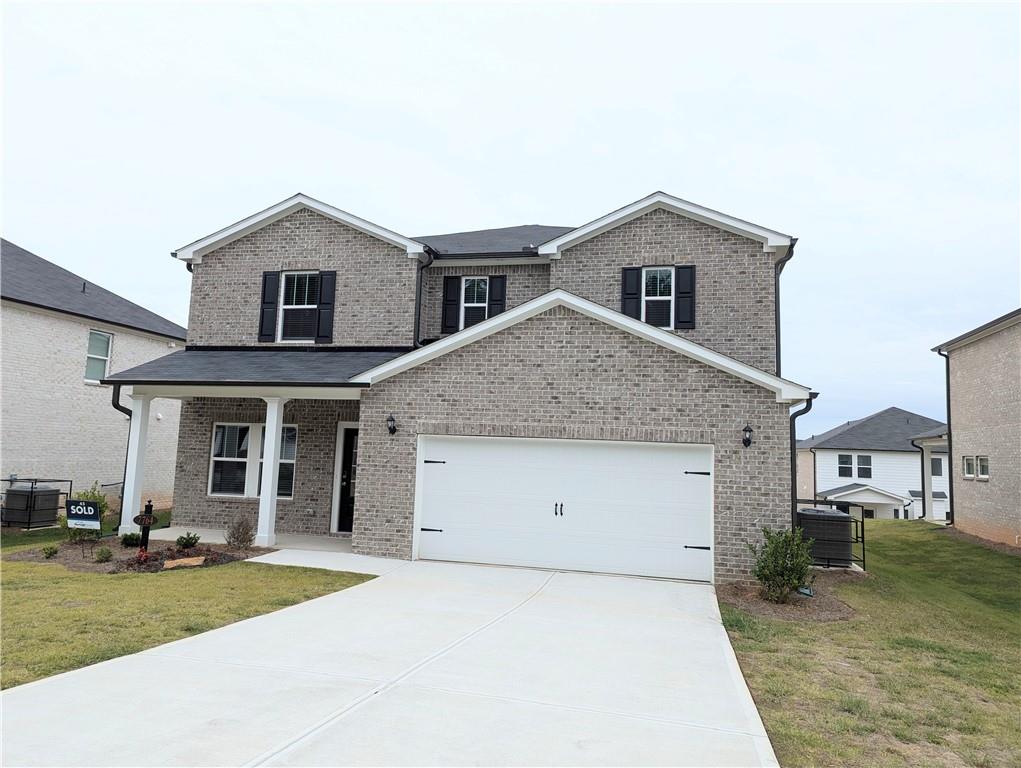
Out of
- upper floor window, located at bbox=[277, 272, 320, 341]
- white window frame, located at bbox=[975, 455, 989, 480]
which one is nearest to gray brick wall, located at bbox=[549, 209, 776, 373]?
upper floor window, located at bbox=[277, 272, 320, 341]

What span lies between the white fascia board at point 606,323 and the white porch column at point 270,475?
7.04 ft

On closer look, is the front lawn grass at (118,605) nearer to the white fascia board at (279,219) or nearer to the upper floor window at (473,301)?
the upper floor window at (473,301)

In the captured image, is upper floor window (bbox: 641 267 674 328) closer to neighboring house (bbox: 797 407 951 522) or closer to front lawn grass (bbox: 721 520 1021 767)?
front lawn grass (bbox: 721 520 1021 767)

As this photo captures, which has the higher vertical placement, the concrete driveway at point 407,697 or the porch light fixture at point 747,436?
the porch light fixture at point 747,436

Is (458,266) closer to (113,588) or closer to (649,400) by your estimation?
(649,400)

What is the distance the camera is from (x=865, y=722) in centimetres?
516

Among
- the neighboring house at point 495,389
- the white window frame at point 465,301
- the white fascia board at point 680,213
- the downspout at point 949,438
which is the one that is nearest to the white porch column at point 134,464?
the neighboring house at point 495,389

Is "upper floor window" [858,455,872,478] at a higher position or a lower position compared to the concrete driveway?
higher

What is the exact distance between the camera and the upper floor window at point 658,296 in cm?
1434

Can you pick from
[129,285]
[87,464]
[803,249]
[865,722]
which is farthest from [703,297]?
[129,285]

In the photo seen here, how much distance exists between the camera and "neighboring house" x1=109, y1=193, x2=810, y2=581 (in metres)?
11.0

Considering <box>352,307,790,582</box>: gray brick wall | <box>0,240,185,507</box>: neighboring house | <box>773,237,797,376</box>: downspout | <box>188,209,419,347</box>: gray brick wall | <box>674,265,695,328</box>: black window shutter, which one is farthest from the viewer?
<box>0,240,185,507</box>: neighboring house

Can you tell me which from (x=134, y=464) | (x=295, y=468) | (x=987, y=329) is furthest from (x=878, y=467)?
(x=134, y=464)

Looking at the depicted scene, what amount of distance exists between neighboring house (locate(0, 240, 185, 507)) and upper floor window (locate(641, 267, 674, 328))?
51.6ft
